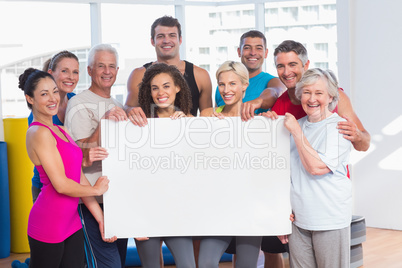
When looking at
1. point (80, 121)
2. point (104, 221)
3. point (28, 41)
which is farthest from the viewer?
point (28, 41)

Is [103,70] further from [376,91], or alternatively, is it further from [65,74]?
[376,91]

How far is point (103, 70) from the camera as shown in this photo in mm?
2762

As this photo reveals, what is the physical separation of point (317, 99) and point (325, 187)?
40 cm

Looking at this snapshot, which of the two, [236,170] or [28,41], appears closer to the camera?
[236,170]

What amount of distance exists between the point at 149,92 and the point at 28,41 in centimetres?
267

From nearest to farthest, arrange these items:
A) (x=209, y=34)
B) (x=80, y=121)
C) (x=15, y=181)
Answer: (x=80, y=121), (x=15, y=181), (x=209, y=34)

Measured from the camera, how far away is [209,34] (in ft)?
18.9

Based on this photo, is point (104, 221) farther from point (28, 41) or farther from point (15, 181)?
point (28, 41)

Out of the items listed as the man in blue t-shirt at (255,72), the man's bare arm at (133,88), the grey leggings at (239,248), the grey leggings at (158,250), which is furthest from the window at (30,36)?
the grey leggings at (239,248)

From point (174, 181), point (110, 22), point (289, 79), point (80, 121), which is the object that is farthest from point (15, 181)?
point (289, 79)

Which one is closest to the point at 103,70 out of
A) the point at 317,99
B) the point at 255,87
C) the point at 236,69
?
the point at 236,69

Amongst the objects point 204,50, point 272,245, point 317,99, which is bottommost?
point 272,245

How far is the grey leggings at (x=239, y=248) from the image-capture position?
2463 mm

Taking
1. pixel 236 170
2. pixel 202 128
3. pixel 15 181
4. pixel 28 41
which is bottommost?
pixel 15 181
